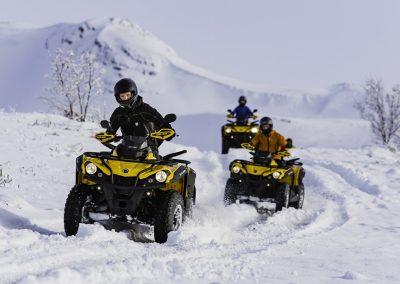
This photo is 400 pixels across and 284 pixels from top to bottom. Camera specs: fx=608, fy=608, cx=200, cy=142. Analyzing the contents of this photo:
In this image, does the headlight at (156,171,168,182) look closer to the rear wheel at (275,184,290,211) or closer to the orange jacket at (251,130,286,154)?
the rear wheel at (275,184,290,211)

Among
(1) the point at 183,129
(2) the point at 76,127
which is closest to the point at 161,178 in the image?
(2) the point at 76,127

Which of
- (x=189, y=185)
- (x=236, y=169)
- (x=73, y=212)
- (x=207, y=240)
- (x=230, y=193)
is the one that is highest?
(x=189, y=185)

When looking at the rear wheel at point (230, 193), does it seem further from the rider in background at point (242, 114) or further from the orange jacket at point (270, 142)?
the rider in background at point (242, 114)

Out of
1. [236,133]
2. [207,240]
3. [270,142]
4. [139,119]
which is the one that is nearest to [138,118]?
[139,119]

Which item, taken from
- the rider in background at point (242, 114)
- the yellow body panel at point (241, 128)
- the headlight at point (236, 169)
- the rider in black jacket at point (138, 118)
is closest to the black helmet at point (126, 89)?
the rider in black jacket at point (138, 118)

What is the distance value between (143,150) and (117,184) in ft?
2.16

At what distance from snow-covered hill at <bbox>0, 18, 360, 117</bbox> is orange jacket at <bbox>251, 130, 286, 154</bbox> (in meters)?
119

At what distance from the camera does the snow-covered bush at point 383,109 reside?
131 ft

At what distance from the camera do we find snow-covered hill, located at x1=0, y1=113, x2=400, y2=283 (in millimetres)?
4965

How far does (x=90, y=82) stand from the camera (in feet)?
113

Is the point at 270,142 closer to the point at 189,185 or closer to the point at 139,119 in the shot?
the point at 189,185

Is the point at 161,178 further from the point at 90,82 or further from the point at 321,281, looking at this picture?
the point at 90,82

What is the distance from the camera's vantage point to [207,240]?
23.6ft

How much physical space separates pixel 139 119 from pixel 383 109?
34.8 metres
